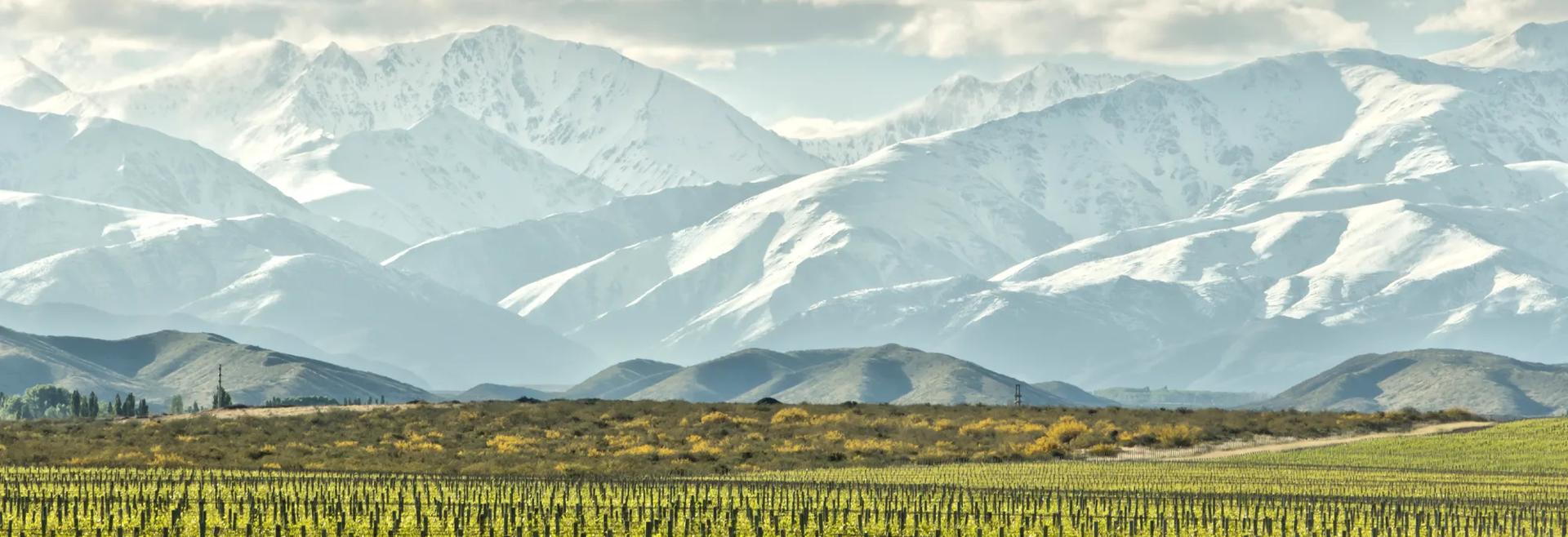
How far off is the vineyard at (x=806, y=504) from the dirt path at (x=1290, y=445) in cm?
2390

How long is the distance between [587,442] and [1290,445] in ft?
196

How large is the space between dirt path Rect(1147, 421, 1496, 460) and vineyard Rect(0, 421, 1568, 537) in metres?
23.9

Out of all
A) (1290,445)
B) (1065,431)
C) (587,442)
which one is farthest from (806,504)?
(1290,445)

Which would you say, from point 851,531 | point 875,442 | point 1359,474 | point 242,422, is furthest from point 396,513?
point 242,422

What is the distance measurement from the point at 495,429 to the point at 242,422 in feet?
77.1

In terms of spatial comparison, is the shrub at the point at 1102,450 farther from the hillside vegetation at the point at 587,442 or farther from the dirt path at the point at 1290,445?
the dirt path at the point at 1290,445

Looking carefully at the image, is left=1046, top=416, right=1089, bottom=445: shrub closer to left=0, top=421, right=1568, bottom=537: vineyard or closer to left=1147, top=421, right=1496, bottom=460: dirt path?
left=1147, top=421, right=1496, bottom=460: dirt path

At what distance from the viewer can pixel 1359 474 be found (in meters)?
144

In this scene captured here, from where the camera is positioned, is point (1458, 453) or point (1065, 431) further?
point (1065, 431)

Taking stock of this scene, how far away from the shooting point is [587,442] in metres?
182

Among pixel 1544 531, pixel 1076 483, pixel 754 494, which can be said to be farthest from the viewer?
pixel 1076 483

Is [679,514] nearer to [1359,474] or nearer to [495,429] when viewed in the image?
[1359,474]

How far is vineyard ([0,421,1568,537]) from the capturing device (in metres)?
84.8

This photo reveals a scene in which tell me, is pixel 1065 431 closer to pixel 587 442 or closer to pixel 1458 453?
pixel 1458 453
